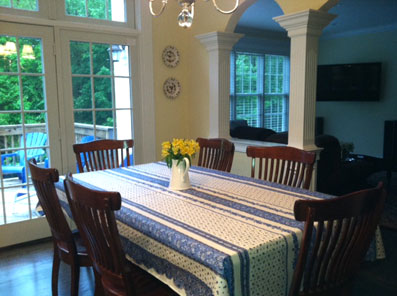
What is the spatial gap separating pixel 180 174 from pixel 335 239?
1.04 metres

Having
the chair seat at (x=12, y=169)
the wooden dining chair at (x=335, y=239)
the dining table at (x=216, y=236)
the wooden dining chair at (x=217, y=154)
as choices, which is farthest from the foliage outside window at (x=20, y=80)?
the wooden dining chair at (x=335, y=239)

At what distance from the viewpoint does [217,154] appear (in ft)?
9.77

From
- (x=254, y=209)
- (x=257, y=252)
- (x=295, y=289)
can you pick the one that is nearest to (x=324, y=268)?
(x=295, y=289)

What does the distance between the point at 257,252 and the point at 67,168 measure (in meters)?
2.74

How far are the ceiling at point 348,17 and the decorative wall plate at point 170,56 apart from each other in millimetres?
1669

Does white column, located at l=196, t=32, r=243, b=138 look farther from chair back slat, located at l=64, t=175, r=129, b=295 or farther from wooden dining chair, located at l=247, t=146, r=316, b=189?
chair back slat, located at l=64, t=175, r=129, b=295

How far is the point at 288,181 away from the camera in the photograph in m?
2.57


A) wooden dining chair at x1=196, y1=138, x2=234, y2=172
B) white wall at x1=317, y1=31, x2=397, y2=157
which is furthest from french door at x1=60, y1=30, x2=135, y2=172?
white wall at x1=317, y1=31, x2=397, y2=157

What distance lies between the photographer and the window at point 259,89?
7.39 meters

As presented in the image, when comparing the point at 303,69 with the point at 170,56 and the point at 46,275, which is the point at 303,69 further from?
the point at 46,275

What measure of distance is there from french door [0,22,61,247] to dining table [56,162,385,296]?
1394mm

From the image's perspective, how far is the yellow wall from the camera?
13.4ft

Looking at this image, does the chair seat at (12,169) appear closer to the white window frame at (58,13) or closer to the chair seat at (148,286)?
the white window frame at (58,13)

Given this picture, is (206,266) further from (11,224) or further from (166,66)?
(166,66)
